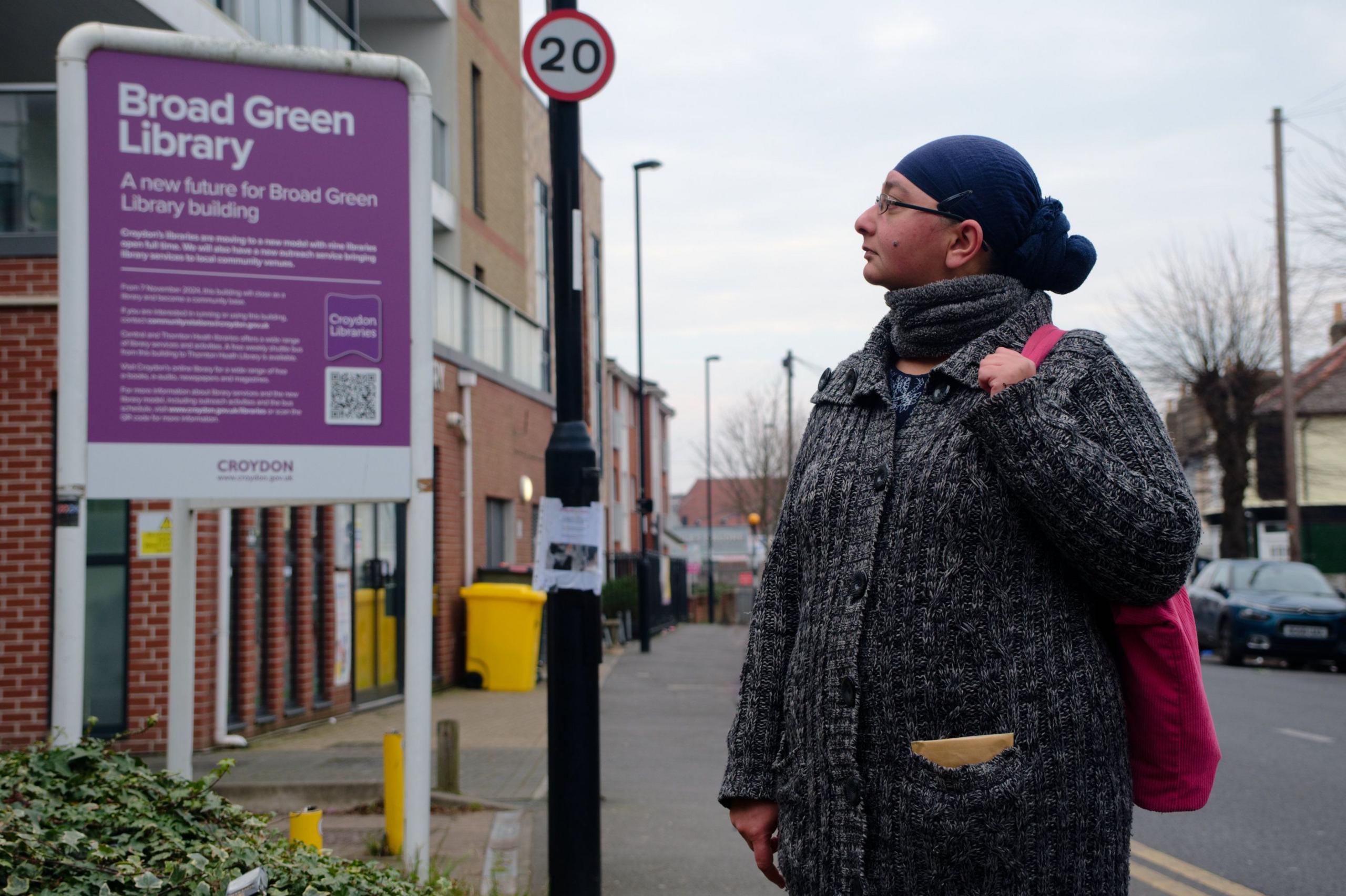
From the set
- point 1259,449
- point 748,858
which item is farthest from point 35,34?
point 1259,449

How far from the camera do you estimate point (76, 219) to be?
498cm

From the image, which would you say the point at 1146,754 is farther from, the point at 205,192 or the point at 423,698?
the point at 205,192

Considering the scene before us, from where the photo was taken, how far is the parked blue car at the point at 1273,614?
18328mm

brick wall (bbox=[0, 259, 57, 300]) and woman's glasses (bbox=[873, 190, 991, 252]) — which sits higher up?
brick wall (bbox=[0, 259, 57, 300])

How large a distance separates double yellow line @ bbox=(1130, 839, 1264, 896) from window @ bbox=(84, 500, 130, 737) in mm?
7104

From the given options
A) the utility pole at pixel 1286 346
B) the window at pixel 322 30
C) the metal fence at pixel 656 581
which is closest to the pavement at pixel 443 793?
the window at pixel 322 30

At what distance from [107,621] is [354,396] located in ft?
18.1

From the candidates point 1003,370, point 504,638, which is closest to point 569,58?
point 1003,370

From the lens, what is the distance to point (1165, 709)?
1.98 m

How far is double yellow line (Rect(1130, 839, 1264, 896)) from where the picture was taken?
577 centimetres

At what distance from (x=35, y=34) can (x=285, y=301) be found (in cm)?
821

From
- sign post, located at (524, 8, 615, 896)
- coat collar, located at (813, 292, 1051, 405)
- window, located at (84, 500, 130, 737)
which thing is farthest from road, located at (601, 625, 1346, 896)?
coat collar, located at (813, 292, 1051, 405)

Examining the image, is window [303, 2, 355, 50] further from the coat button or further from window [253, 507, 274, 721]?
the coat button

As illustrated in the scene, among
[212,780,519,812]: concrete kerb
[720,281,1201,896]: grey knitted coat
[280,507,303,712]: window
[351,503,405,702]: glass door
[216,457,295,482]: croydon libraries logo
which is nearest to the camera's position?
[720,281,1201,896]: grey knitted coat
